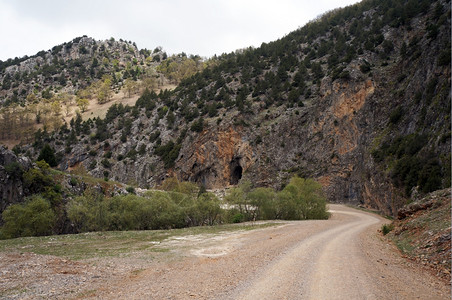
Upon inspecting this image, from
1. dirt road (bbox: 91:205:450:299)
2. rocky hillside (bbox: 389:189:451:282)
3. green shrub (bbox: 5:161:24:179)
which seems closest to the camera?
dirt road (bbox: 91:205:450:299)

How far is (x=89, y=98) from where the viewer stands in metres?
146

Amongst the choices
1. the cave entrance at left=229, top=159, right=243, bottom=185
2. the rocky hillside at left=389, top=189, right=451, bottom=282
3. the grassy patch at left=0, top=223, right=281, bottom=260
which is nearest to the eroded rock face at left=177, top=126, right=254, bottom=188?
the cave entrance at left=229, top=159, right=243, bottom=185

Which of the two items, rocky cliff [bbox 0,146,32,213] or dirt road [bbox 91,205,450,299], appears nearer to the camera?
dirt road [bbox 91,205,450,299]

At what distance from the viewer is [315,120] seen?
6438 cm

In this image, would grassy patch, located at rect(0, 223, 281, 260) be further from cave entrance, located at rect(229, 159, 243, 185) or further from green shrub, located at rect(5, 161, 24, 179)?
cave entrance, located at rect(229, 159, 243, 185)

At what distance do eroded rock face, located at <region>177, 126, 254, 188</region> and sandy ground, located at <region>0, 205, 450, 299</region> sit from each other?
176 ft

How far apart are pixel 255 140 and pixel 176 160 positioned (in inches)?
891

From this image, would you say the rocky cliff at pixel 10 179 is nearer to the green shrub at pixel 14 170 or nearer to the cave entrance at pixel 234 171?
the green shrub at pixel 14 170

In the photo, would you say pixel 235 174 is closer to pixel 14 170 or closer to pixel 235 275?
pixel 14 170

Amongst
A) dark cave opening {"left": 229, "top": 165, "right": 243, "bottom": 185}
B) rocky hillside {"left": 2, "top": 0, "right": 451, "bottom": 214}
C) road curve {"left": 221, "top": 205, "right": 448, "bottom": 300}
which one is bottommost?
road curve {"left": 221, "top": 205, "right": 448, "bottom": 300}

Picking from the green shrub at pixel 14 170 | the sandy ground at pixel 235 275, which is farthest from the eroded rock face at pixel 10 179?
the sandy ground at pixel 235 275

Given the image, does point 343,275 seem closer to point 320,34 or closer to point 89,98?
point 320,34

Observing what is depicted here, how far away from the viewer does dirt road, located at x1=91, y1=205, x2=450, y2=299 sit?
7976 millimetres

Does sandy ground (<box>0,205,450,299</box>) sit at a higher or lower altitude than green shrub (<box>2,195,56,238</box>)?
lower
